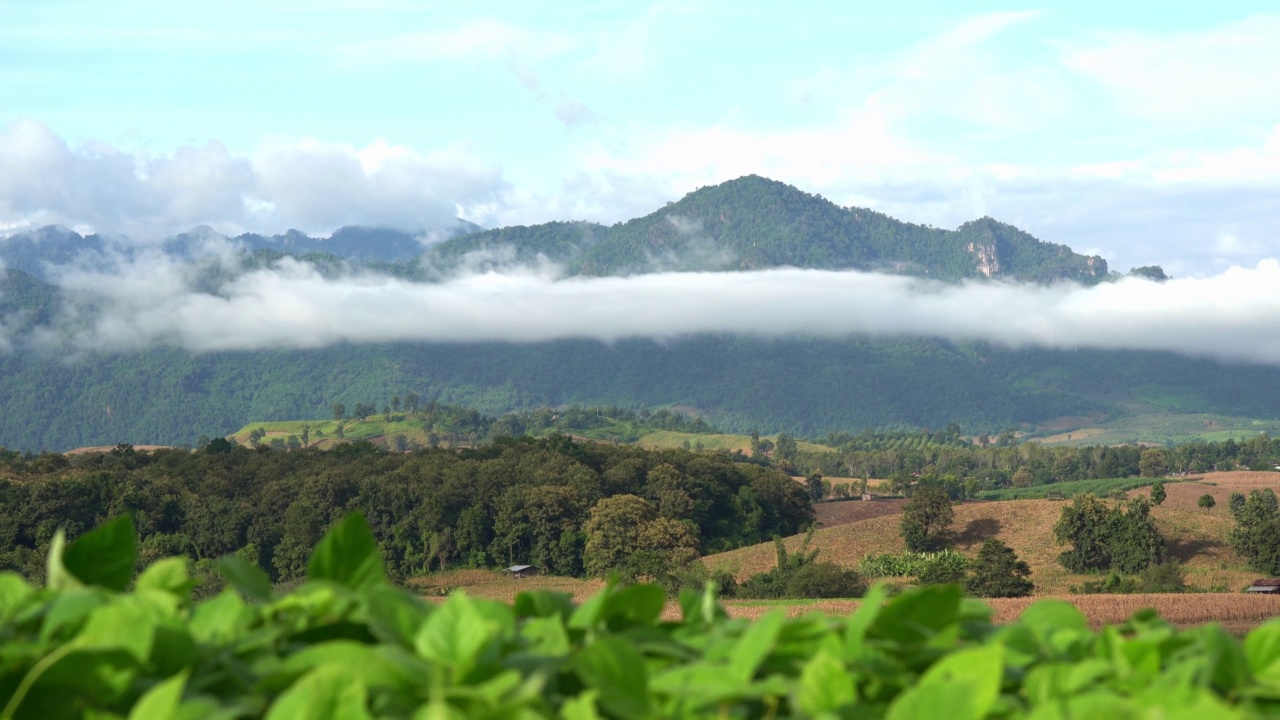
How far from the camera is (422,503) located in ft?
179

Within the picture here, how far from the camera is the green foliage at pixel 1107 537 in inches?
1793

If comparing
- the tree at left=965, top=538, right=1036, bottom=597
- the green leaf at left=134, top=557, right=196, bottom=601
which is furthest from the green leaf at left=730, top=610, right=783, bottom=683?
the tree at left=965, top=538, right=1036, bottom=597

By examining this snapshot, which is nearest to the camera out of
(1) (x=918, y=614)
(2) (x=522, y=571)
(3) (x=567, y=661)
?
(3) (x=567, y=661)

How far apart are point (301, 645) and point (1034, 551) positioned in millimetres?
51952

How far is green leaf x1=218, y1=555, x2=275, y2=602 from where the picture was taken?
2387 millimetres

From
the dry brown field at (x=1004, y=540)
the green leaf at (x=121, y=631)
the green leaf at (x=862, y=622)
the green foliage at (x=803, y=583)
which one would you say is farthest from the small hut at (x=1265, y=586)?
the green leaf at (x=121, y=631)

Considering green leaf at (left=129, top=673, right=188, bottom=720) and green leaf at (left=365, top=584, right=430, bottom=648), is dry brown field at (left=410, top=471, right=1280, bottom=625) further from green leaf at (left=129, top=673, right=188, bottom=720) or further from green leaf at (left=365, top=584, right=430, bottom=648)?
green leaf at (left=129, top=673, right=188, bottom=720)

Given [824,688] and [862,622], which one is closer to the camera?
[824,688]

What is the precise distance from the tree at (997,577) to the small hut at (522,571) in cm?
2030

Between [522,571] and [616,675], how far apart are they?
2077 inches

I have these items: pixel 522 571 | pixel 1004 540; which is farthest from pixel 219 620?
pixel 1004 540

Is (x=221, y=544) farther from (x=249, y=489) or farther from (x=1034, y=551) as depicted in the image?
(x=1034, y=551)

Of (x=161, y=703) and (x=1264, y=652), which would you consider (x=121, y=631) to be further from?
(x=1264, y=652)

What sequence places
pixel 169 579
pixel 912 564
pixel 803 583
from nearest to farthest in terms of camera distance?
pixel 169 579 → pixel 803 583 → pixel 912 564
